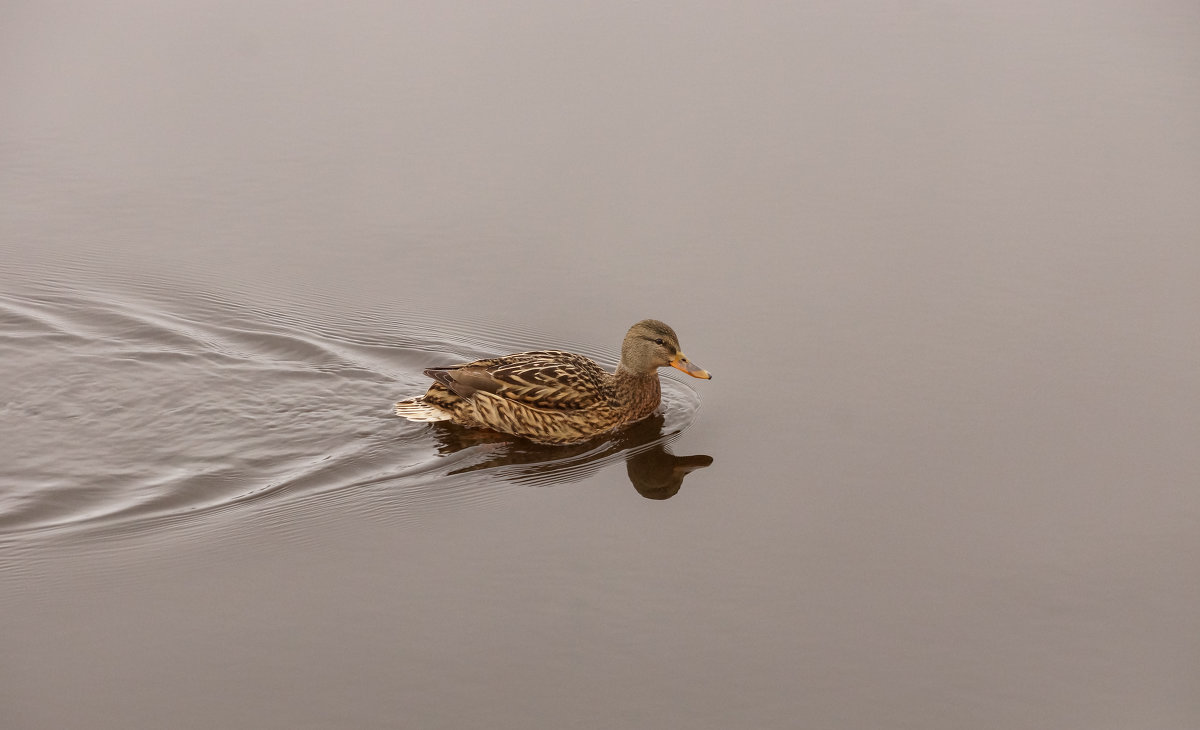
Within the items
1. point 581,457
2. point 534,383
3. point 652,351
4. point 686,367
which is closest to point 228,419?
point 534,383

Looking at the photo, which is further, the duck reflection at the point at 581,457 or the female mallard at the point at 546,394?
the female mallard at the point at 546,394

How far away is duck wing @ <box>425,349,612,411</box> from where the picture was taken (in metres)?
9.51

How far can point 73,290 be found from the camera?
1080 centimetres

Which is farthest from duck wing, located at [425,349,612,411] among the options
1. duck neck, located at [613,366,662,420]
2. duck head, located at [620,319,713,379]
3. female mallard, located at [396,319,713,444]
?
duck head, located at [620,319,713,379]

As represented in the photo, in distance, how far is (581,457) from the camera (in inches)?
365

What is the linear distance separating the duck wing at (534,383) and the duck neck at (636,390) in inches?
4.1

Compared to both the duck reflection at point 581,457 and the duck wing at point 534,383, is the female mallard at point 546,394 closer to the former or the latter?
the duck wing at point 534,383

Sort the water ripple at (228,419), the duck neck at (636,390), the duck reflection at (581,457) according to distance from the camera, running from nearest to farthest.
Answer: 1. the water ripple at (228,419)
2. the duck reflection at (581,457)
3. the duck neck at (636,390)

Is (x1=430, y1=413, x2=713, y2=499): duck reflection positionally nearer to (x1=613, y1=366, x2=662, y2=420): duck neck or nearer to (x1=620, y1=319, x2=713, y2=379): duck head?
(x1=613, y1=366, x2=662, y2=420): duck neck

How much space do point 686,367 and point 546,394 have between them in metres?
1.02

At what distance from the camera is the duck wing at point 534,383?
9.51m

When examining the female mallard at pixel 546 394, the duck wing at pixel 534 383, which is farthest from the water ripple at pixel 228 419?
the duck wing at pixel 534 383

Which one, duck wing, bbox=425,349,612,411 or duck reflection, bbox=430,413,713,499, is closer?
duck reflection, bbox=430,413,713,499

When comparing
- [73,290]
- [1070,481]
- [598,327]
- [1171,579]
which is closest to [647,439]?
[598,327]
